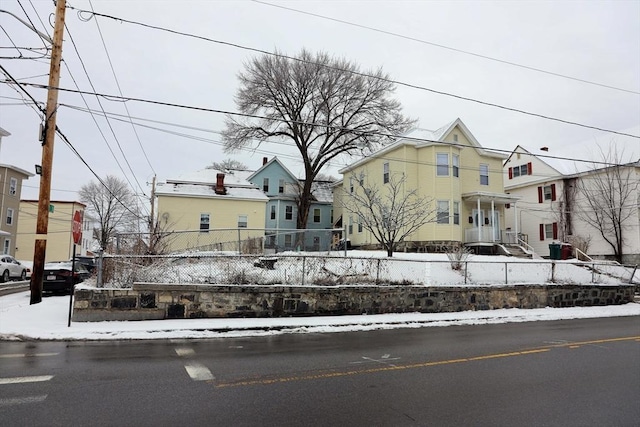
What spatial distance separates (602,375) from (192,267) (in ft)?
31.6

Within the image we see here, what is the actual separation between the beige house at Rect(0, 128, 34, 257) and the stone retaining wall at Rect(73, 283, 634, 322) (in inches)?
1371

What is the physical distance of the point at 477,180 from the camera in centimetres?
3005

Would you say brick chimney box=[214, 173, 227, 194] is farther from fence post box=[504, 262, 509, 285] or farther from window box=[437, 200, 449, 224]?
fence post box=[504, 262, 509, 285]

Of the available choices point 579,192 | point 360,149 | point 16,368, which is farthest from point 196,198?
point 579,192

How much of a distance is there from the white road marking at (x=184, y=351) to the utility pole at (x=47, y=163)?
7.30 m

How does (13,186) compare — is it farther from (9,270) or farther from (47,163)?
Answer: (47,163)

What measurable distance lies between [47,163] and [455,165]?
23.3 metres

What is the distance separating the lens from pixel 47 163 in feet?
42.4

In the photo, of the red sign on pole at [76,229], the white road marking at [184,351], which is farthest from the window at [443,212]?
the white road marking at [184,351]

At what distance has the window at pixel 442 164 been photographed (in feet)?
92.7

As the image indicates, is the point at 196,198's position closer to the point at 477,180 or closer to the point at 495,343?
the point at 477,180

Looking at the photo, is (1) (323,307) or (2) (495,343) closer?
(2) (495,343)

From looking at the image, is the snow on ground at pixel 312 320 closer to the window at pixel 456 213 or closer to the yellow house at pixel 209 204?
the window at pixel 456 213

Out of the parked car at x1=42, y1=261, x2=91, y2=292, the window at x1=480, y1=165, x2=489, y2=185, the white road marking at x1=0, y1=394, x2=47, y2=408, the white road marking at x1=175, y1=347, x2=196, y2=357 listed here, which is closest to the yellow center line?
the white road marking at x1=0, y1=394, x2=47, y2=408
